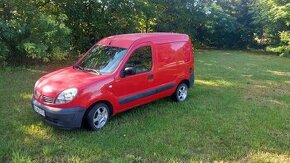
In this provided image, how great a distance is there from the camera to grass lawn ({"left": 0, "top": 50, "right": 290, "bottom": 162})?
15.2ft

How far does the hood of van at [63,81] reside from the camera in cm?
530

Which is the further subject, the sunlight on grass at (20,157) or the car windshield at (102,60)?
the car windshield at (102,60)

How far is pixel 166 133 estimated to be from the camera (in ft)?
17.8

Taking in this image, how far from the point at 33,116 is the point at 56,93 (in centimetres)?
122

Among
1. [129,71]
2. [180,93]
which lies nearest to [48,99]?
[129,71]

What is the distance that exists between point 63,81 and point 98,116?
89 cm

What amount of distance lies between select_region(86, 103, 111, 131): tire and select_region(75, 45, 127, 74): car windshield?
27.6 inches

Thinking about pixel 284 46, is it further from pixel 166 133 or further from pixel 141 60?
pixel 166 133

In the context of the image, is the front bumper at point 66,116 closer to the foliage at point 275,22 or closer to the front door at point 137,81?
the front door at point 137,81

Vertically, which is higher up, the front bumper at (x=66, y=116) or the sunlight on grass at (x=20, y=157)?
the front bumper at (x=66, y=116)

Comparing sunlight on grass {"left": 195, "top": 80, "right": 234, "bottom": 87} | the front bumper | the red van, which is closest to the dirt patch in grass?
sunlight on grass {"left": 195, "top": 80, "right": 234, "bottom": 87}

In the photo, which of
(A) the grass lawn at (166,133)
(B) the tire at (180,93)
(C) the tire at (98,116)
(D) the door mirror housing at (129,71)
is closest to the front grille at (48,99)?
(A) the grass lawn at (166,133)

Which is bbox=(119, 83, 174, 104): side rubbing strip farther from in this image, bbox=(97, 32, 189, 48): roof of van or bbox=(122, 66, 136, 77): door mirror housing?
bbox=(97, 32, 189, 48): roof of van

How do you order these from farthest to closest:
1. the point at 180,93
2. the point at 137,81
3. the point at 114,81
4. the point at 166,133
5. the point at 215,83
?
the point at 215,83, the point at 180,93, the point at 137,81, the point at 114,81, the point at 166,133
